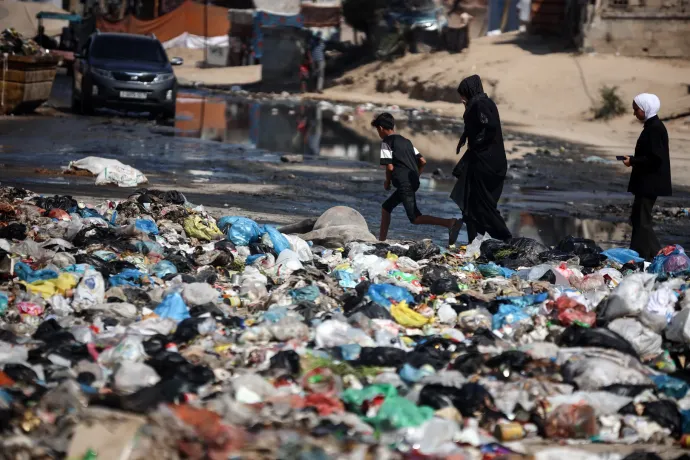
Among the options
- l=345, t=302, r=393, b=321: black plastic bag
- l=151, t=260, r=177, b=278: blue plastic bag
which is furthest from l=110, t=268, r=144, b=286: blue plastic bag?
l=345, t=302, r=393, b=321: black plastic bag

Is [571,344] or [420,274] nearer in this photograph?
[571,344]

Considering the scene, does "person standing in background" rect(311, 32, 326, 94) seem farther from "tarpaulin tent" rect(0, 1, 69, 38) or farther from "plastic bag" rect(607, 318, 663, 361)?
"plastic bag" rect(607, 318, 663, 361)

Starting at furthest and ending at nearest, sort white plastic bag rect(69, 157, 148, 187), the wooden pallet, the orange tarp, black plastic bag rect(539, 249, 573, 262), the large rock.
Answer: the orange tarp, the wooden pallet, white plastic bag rect(69, 157, 148, 187), the large rock, black plastic bag rect(539, 249, 573, 262)

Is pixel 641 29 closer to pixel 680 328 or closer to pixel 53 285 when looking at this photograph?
Answer: pixel 680 328

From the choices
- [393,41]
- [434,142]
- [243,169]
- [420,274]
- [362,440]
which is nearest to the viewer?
[362,440]

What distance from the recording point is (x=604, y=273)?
824cm

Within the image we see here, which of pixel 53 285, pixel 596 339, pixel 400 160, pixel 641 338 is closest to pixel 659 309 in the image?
pixel 641 338

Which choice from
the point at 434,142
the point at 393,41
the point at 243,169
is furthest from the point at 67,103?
the point at 393,41

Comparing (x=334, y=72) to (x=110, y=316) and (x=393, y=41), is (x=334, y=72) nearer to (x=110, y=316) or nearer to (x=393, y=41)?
(x=393, y=41)

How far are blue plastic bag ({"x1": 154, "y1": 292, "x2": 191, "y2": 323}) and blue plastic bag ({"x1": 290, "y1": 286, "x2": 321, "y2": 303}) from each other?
29.1 inches

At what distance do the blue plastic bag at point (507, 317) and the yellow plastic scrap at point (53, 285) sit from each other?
281 centimetres

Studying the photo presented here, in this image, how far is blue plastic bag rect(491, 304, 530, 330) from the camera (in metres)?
6.60

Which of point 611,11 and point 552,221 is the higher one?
point 611,11

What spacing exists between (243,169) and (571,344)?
9.03 meters
